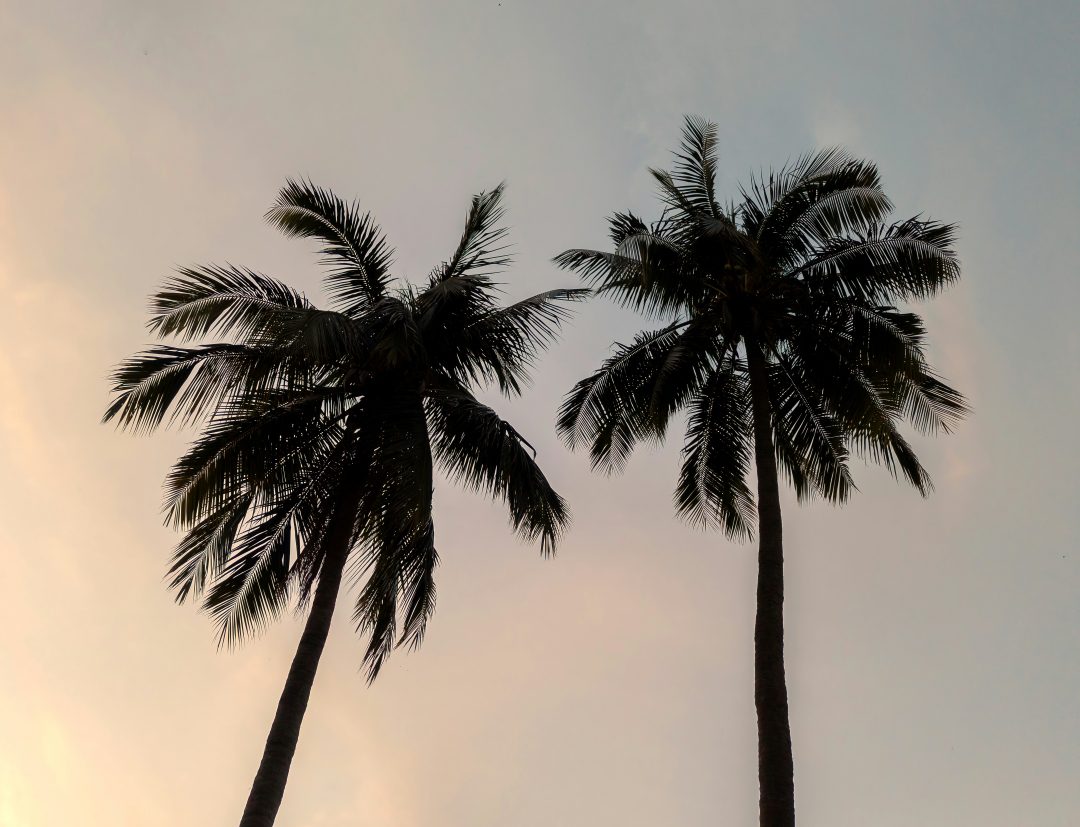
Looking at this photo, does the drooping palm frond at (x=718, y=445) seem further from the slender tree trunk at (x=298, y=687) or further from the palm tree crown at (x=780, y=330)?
the slender tree trunk at (x=298, y=687)

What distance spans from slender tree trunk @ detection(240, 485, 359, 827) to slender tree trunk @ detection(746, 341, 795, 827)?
6377mm

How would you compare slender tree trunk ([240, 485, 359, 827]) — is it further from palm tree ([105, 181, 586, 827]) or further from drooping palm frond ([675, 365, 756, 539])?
drooping palm frond ([675, 365, 756, 539])

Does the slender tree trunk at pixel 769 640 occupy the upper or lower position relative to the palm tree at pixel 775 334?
lower

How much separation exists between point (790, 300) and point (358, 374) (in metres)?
8.30

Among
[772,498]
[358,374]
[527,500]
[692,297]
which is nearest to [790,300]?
[692,297]

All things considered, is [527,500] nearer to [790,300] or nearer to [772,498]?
[772,498]

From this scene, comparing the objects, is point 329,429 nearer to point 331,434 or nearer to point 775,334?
point 331,434

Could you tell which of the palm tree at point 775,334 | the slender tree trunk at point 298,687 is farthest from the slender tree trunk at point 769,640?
the slender tree trunk at point 298,687

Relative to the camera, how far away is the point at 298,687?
1304 centimetres

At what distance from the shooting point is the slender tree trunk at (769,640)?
40.9ft

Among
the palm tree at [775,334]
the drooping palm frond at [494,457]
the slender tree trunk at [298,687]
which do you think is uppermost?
the palm tree at [775,334]

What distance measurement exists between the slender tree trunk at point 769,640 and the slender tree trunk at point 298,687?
638 cm

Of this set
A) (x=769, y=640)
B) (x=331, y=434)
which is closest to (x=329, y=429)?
(x=331, y=434)

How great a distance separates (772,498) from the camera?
625 inches
